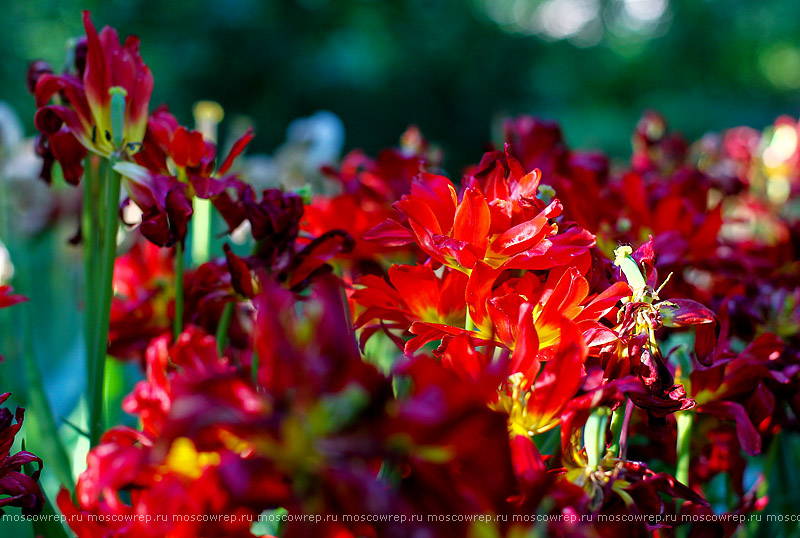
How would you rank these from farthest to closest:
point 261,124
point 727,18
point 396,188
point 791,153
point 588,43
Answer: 1. point 588,43
2. point 727,18
3. point 261,124
4. point 791,153
5. point 396,188

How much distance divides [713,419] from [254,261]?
0.33 meters

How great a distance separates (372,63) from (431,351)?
3.40m

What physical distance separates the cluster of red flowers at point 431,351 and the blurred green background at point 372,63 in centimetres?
318

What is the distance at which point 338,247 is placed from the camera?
0.46 m

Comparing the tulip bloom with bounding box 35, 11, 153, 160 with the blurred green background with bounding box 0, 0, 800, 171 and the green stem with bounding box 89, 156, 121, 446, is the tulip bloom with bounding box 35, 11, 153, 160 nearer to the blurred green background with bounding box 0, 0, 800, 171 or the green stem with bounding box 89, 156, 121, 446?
the green stem with bounding box 89, 156, 121, 446

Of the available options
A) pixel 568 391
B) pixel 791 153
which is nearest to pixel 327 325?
pixel 568 391

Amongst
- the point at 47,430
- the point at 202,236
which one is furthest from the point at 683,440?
the point at 202,236

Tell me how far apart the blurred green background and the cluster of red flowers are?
3182 millimetres

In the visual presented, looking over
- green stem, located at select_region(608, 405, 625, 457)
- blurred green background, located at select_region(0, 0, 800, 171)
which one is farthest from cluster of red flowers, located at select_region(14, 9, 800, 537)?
blurred green background, located at select_region(0, 0, 800, 171)

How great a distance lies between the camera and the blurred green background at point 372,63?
3.63 m

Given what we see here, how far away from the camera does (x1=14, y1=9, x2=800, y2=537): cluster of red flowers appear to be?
0.21 m

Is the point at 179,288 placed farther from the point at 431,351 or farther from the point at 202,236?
the point at 202,236

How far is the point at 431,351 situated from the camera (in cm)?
39

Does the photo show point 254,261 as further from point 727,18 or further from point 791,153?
point 727,18
